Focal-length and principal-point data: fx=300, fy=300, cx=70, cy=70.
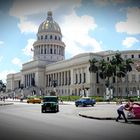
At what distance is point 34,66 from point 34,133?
128989mm

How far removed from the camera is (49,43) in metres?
148

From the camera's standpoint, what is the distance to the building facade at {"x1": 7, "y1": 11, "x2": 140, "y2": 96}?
107 m

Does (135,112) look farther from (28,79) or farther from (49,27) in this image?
(28,79)

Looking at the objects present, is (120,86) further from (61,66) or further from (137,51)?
(61,66)

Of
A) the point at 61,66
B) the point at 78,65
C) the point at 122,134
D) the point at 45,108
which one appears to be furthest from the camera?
the point at 61,66

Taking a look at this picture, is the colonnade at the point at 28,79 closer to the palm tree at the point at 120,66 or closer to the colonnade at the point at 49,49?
the colonnade at the point at 49,49

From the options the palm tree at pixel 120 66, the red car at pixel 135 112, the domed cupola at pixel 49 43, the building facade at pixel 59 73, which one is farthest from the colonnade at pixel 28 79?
the red car at pixel 135 112

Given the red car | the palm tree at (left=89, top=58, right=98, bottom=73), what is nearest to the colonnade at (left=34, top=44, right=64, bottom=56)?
the palm tree at (left=89, top=58, right=98, bottom=73)

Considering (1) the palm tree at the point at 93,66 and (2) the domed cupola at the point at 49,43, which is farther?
(2) the domed cupola at the point at 49,43

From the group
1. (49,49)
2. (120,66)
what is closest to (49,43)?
(49,49)

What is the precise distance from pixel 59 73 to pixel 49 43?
22616mm

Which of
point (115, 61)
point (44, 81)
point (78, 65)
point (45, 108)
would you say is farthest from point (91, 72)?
point (45, 108)

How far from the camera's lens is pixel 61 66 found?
128 metres

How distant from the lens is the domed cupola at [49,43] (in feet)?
485
